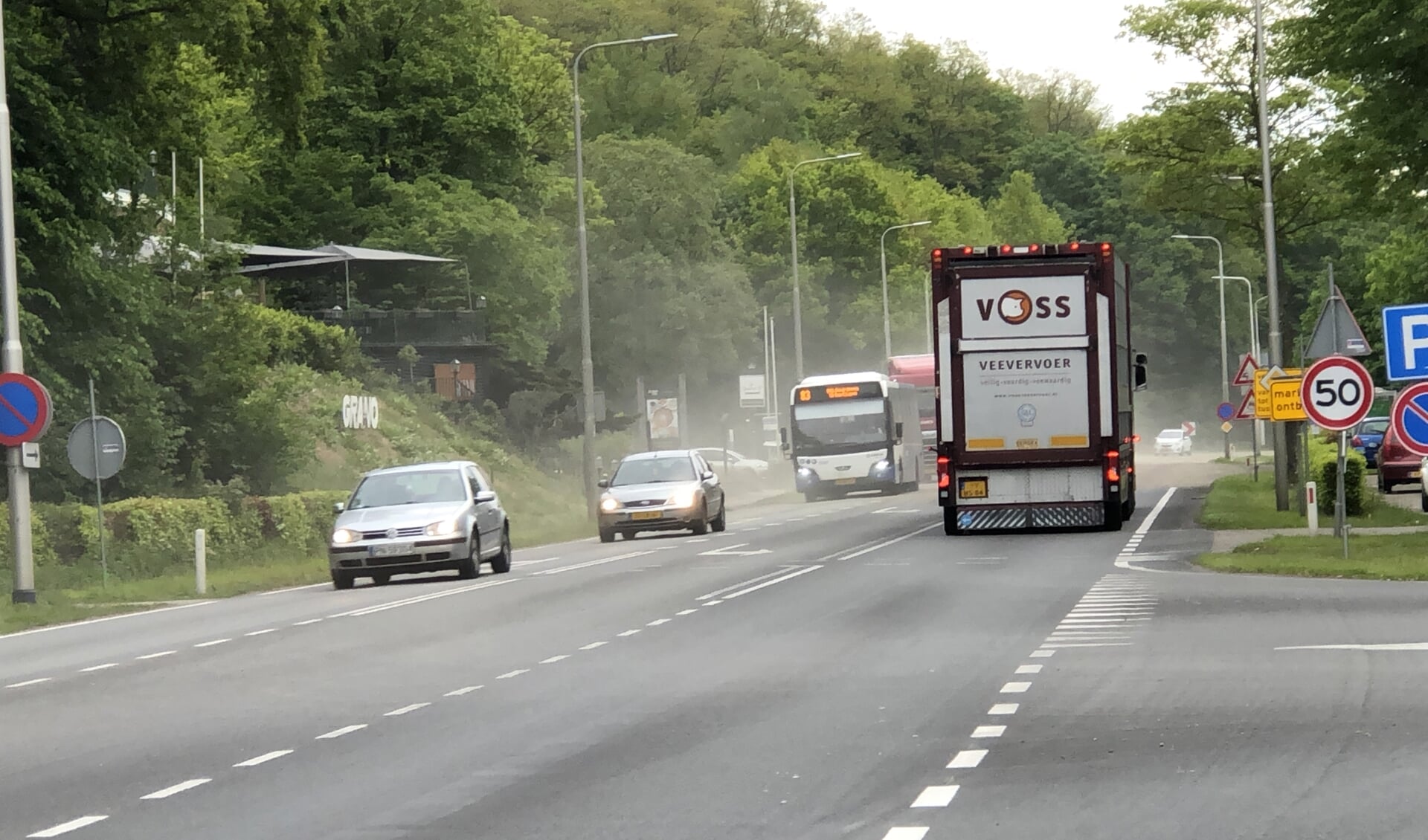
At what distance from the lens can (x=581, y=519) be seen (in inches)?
2083

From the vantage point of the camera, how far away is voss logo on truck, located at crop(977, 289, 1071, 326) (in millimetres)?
32531

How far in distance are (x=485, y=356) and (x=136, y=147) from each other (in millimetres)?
31068

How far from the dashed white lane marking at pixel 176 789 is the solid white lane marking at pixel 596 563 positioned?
1926 centimetres

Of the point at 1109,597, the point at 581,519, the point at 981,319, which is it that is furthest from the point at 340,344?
the point at 1109,597

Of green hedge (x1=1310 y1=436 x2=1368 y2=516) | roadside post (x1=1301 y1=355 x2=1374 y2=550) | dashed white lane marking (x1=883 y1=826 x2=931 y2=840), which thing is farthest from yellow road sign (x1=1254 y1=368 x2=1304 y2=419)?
dashed white lane marking (x1=883 y1=826 x2=931 y2=840)

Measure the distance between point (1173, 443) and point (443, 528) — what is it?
3637 inches

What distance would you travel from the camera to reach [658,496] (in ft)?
131

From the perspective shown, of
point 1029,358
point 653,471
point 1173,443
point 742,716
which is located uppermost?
point 1029,358

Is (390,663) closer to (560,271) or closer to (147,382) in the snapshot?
(147,382)

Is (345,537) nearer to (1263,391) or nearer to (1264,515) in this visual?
(1263,391)

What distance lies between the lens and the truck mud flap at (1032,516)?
110 ft

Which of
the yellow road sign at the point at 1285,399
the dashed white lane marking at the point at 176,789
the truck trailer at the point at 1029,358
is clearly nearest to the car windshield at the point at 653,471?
the truck trailer at the point at 1029,358

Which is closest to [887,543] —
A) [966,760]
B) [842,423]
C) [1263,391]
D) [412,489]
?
[1263,391]

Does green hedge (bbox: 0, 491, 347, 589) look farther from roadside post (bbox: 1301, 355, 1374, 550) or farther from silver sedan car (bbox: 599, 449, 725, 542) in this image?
roadside post (bbox: 1301, 355, 1374, 550)
